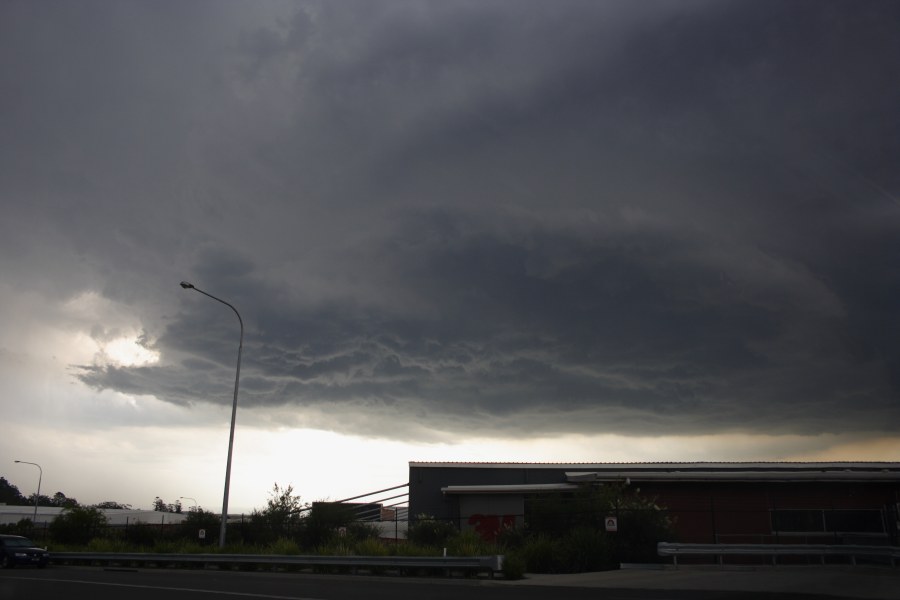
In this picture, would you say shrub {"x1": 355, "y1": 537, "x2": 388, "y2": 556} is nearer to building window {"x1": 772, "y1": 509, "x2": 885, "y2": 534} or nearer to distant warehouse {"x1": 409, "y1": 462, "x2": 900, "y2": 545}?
distant warehouse {"x1": 409, "y1": 462, "x2": 900, "y2": 545}

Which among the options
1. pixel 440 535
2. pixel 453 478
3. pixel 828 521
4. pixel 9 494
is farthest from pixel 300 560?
pixel 9 494

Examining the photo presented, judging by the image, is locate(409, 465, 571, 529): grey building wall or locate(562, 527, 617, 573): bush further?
locate(409, 465, 571, 529): grey building wall

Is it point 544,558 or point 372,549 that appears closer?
point 544,558

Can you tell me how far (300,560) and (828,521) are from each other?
84.8 ft

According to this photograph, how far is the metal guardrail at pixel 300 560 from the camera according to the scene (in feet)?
69.0

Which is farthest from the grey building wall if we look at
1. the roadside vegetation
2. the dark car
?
the dark car

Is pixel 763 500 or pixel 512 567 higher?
Result: pixel 763 500

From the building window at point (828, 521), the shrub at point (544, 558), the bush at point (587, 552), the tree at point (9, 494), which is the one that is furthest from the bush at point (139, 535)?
the tree at point (9, 494)

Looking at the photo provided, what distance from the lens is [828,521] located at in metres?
35.4

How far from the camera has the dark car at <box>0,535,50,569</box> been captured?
28375mm

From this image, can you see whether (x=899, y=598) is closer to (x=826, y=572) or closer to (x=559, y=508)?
(x=826, y=572)

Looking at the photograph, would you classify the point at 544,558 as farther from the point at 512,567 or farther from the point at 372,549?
the point at 372,549

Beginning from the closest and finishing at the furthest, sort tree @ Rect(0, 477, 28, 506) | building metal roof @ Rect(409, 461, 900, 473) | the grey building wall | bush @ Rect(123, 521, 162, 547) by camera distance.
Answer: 1. bush @ Rect(123, 521, 162, 547)
2. building metal roof @ Rect(409, 461, 900, 473)
3. the grey building wall
4. tree @ Rect(0, 477, 28, 506)

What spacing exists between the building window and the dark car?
108ft
